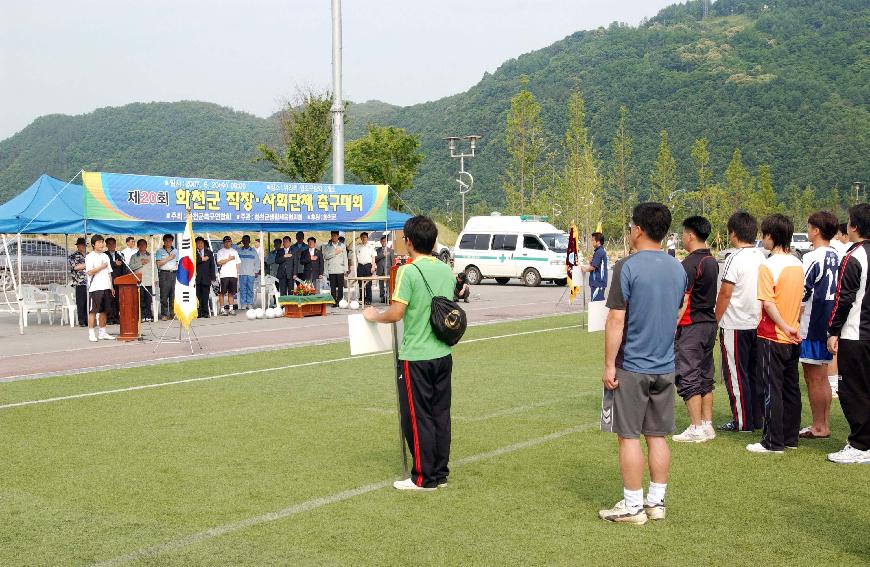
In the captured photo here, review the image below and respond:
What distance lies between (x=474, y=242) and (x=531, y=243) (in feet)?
7.40

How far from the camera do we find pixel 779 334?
759 centimetres

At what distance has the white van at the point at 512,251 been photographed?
3303cm

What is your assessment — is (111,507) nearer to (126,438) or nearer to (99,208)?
(126,438)

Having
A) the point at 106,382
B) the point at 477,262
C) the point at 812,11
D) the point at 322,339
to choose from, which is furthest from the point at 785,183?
the point at 106,382

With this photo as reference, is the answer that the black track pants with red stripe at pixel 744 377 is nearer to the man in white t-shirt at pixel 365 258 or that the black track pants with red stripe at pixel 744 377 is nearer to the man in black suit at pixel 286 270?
the man in black suit at pixel 286 270

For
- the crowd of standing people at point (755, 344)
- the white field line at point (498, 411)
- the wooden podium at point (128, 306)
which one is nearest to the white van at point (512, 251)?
the wooden podium at point (128, 306)

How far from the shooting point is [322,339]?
1697cm

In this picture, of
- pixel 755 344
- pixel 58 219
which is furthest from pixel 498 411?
pixel 58 219

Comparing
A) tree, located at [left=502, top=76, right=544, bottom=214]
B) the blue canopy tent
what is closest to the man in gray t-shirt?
the blue canopy tent

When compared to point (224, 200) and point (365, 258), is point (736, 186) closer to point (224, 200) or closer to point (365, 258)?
point (365, 258)

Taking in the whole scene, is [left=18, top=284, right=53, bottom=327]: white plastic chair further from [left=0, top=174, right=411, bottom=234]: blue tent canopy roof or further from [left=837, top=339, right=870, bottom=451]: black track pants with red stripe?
[left=837, top=339, right=870, bottom=451]: black track pants with red stripe

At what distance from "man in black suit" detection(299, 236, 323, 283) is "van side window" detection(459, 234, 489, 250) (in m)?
10.4

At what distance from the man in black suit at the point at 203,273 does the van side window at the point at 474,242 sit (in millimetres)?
13862

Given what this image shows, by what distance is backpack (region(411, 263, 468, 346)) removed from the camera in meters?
6.46
